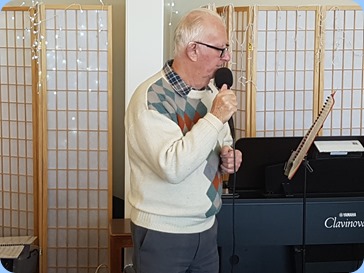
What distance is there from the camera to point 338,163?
260cm

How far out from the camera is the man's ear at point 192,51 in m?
1.87

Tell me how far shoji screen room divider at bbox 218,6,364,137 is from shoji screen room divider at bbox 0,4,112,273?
73 centimetres

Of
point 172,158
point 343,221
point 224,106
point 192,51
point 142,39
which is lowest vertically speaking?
point 343,221

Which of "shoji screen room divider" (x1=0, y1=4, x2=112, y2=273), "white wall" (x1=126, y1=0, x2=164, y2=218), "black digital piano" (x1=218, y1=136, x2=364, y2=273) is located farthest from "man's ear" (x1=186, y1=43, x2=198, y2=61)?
"shoji screen room divider" (x1=0, y1=4, x2=112, y2=273)

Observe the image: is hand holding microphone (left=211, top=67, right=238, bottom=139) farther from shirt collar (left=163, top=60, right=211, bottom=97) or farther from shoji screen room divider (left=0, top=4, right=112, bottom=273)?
shoji screen room divider (left=0, top=4, right=112, bottom=273)

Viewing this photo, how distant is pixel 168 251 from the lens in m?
1.87

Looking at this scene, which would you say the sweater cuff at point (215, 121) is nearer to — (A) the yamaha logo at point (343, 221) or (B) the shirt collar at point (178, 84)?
(B) the shirt collar at point (178, 84)

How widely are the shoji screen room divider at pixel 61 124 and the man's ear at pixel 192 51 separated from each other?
1.61m

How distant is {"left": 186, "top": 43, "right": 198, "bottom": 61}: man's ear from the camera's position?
6.14 feet

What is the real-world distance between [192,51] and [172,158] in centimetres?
33

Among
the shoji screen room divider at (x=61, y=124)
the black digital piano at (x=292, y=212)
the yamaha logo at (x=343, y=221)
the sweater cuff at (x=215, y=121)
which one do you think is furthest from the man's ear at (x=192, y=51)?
the shoji screen room divider at (x=61, y=124)

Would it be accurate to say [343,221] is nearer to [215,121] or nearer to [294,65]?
[215,121]

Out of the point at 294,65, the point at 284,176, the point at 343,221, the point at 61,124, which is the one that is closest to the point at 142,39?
the point at 61,124

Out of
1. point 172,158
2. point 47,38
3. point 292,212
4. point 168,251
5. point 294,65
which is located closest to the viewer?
point 172,158
